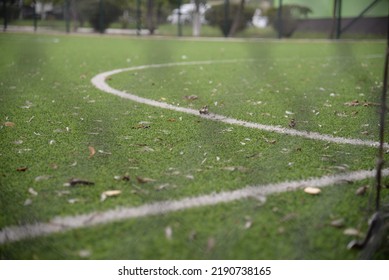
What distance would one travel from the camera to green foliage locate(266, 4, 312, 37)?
23.2 metres

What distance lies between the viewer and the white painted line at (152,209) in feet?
7.22

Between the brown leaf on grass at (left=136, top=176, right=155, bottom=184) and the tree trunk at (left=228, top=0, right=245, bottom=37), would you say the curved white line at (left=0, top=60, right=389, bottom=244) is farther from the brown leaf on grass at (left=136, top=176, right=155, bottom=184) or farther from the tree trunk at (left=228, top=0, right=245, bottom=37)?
the tree trunk at (left=228, top=0, right=245, bottom=37)

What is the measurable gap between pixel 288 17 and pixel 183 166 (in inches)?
882

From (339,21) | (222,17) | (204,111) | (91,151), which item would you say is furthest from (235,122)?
(222,17)

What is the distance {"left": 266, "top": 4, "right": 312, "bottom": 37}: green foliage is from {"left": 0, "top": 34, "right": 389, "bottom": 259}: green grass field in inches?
680

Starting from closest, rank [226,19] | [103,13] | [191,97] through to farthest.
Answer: [191,97] → [226,19] → [103,13]

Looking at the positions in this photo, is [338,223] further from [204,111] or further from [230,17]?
[230,17]

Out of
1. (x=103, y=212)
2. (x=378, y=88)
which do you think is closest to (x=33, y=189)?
(x=103, y=212)

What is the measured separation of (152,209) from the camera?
2404 millimetres

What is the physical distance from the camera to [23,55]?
37.0 ft

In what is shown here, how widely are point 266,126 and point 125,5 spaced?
2299cm

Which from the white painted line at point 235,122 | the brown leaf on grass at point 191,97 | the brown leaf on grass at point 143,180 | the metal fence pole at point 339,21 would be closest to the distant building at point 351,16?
the metal fence pole at point 339,21

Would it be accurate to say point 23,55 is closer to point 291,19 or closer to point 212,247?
point 212,247

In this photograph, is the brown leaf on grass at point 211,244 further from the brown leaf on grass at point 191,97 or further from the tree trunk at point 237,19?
the tree trunk at point 237,19
